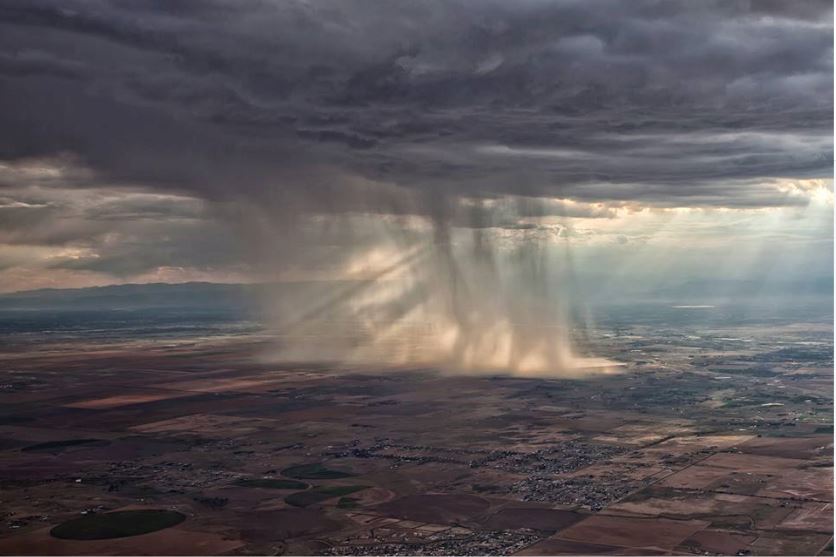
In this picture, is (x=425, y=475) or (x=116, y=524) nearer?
(x=116, y=524)

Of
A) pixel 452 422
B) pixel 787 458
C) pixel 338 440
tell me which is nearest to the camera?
pixel 787 458

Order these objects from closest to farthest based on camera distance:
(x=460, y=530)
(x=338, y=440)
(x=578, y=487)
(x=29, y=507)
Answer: (x=460, y=530) < (x=29, y=507) < (x=578, y=487) < (x=338, y=440)

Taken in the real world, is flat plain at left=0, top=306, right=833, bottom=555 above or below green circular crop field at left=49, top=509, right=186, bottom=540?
below

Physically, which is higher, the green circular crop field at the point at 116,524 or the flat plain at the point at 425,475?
the green circular crop field at the point at 116,524

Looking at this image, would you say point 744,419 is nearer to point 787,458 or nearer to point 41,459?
point 787,458

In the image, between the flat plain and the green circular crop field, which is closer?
the flat plain

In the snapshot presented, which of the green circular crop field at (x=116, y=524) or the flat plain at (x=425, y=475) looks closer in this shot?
the flat plain at (x=425, y=475)

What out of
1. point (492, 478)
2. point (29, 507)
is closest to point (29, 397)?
→ point (29, 507)

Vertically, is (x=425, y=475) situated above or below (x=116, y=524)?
below
